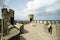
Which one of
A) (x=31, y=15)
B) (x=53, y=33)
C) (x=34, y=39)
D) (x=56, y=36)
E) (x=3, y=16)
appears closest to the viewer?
(x=3, y=16)

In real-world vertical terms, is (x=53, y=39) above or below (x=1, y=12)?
below

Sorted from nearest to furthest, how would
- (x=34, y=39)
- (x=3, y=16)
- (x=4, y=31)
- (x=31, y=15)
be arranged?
1. (x=4, y=31)
2. (x=3, y=16)
3. (x=34, y=39)
4. (x=31, y=15)

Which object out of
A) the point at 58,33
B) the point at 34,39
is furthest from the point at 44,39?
the point at 58,33

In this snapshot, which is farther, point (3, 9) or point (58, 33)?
point (58, 33)

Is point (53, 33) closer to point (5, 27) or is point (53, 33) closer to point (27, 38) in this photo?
point (27, 38)

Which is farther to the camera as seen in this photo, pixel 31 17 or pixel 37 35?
pixel 31 17

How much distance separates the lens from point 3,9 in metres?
10.8

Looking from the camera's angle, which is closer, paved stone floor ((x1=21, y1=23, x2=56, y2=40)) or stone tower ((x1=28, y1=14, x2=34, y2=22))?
paved stone floor ((x1=21, y1=23, x2=56, y2=40))

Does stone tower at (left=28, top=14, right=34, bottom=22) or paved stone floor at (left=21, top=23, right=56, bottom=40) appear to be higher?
stone tower at (left=28, top=14, right=34, bottom=22)

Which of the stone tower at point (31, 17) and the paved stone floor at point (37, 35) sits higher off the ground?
the stone tower at point (31, 17)

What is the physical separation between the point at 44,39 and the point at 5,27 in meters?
5.13

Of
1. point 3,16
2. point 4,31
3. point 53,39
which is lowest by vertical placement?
point 53,39

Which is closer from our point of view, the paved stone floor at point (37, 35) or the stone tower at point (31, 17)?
the paved stone floor at point (37, 35)

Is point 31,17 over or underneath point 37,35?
over
